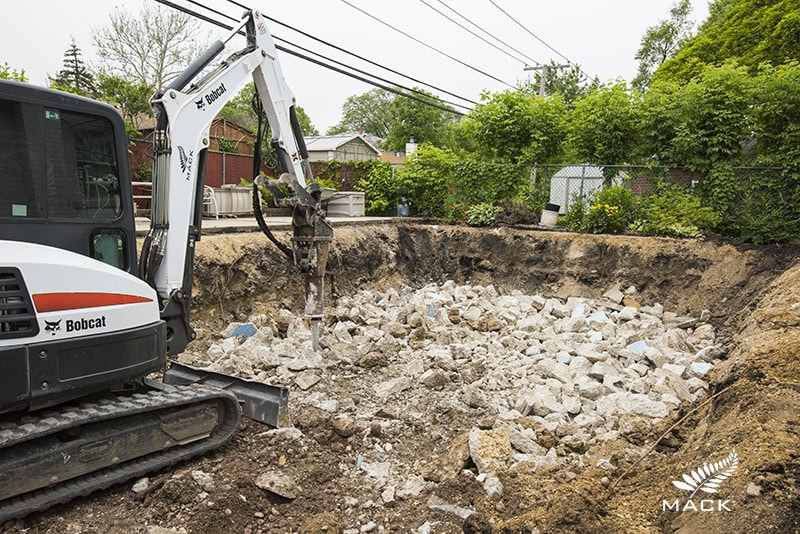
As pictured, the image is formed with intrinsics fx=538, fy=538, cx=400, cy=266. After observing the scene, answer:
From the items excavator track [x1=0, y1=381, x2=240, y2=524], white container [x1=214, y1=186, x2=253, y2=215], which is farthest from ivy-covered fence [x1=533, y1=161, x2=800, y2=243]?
excavator track [x1=0, y1=381, x2=240, y2=524]

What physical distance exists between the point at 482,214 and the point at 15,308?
495 inches

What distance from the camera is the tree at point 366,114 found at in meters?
62.6

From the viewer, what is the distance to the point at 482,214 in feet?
48.6

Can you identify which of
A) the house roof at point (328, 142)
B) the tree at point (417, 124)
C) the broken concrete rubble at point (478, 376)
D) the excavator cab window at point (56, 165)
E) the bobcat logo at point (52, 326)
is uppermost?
the tree at point (417, 124)

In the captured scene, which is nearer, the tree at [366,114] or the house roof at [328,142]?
the house roof at [328,142]

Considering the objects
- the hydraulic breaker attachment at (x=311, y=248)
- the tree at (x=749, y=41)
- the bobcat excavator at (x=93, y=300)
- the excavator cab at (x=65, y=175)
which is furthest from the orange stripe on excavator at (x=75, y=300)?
the tree at (x=749, y=41)

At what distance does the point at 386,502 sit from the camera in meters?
4.02

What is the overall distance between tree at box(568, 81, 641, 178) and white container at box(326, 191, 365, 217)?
21.1ft

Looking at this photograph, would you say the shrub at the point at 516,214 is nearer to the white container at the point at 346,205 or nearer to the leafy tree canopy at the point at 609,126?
the leafy tree canopy at the point at 609,126

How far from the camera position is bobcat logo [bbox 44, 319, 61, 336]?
11.1 feet

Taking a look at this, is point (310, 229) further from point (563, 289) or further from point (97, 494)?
point (563, 289)

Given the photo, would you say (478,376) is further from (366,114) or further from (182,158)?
(366,114)

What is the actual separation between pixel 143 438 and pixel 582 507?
315 cm

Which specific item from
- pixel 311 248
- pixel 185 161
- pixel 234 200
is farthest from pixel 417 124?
pixel 185 161
